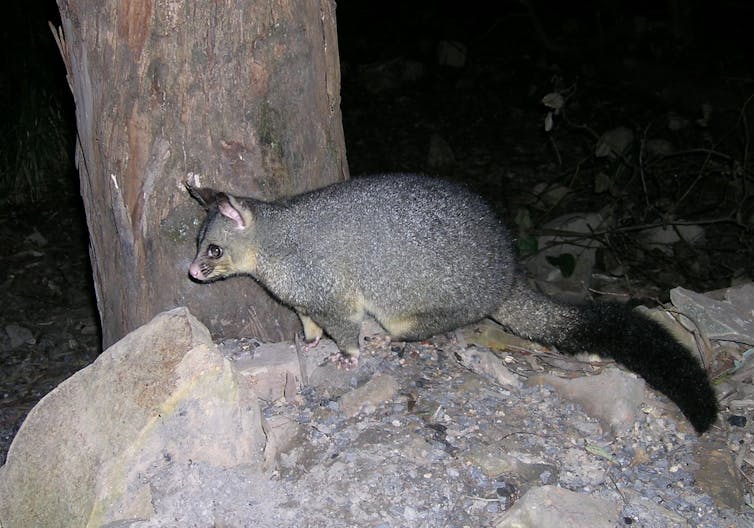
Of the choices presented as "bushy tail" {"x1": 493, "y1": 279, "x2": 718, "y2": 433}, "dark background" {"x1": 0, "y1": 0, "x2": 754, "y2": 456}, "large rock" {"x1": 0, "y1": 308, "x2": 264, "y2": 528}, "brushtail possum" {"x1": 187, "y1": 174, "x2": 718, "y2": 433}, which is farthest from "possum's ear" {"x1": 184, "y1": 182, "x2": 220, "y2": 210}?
"dark background" {"x1": 0, "y1": 0, "x2": 754, "y2": 456}

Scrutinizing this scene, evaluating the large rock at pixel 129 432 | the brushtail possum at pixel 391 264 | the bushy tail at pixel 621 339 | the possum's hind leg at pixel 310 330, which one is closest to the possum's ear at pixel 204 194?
the brushtail possum at pixel 391 264

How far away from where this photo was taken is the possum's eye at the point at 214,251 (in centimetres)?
362

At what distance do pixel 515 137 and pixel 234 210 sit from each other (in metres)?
6.01

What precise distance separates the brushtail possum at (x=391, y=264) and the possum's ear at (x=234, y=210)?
1 centimetres

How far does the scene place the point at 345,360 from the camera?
3.85 meters

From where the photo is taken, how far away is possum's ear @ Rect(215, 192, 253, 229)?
11.1 feet

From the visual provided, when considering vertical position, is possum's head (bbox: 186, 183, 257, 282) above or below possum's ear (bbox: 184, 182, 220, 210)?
below

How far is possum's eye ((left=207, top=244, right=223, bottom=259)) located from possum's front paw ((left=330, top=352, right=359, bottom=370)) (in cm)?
76

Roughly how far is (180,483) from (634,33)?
30.6 feet

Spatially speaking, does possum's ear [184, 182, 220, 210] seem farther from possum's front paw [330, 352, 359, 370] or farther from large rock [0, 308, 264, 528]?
possum's front paw [330, 352, 359, 370]

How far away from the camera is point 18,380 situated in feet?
18.1

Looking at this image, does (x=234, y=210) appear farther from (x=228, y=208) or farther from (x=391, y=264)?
(x=391, y=264)

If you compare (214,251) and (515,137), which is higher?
(214,251)

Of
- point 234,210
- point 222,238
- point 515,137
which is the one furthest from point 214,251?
point 515,137
